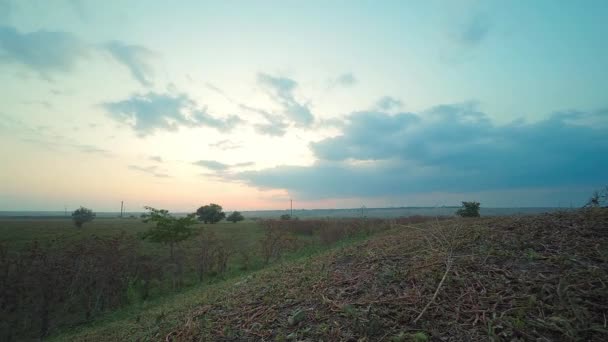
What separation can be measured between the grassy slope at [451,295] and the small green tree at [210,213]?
4810 centimetres

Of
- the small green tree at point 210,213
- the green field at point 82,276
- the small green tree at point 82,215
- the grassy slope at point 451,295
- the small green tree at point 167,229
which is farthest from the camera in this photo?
the small green tree at point 210,213

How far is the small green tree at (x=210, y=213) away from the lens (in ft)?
163

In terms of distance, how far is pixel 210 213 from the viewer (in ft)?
163

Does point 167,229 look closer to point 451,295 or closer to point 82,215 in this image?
point 451,295

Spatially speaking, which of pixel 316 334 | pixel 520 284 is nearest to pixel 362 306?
pixel 316 334

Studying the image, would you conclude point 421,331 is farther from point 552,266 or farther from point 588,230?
point 588,230

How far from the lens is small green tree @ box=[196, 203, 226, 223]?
49688 mm

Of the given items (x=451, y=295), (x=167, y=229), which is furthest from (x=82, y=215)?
(x=451, y=295)

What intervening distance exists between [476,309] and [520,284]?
A: 1.78 feet

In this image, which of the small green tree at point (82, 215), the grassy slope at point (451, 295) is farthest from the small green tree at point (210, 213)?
the grassy slope at point (451, 295)

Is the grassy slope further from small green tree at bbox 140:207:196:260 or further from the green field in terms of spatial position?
small green tree at bbox 140:207:196:260

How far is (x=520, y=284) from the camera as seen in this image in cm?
244

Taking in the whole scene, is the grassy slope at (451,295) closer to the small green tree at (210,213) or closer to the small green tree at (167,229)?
the small green tree at (167,229)

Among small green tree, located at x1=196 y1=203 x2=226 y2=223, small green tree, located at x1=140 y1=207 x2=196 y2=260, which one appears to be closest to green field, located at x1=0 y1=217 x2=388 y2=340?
small green tree, located at x1=140 y1=207 x2=196 y2=260
